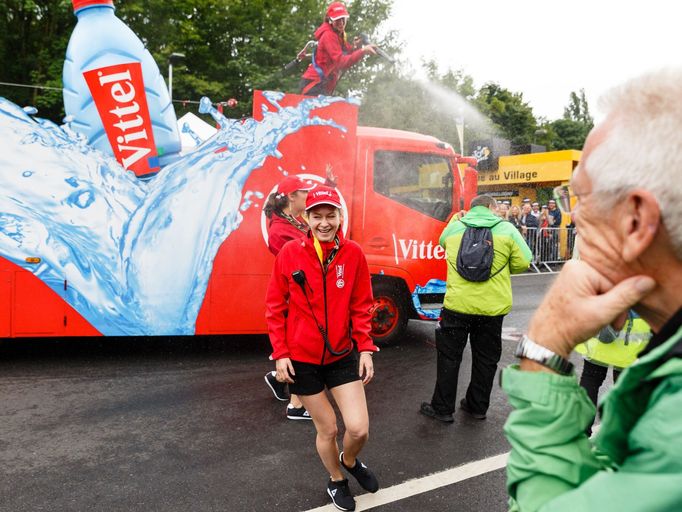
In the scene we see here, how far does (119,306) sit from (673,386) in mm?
5596

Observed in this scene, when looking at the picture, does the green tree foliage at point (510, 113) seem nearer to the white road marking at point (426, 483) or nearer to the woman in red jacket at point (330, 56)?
the woman in red jacket at point (330, 56)

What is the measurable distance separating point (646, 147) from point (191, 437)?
393 centimetres

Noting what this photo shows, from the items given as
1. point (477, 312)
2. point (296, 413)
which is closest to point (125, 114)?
point (296, 413)

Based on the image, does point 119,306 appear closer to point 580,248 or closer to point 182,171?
point 182,171

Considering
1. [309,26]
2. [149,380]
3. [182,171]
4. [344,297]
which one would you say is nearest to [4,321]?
[149,380]

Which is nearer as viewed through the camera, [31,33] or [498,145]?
[31,33]

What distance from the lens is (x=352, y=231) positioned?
6301 millimetres

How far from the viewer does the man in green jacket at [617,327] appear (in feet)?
2.57

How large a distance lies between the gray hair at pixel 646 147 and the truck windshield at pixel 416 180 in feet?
17.9

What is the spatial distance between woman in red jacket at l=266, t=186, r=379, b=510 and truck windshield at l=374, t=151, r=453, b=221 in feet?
11.0

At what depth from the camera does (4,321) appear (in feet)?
17.6

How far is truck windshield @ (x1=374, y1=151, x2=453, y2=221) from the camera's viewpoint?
6.42 m

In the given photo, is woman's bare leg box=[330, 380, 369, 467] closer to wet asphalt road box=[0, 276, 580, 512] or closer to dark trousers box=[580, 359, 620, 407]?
wet asphalt road box=[0, 276, 580, 512]

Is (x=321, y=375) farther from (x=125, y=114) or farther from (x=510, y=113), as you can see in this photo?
(x=510, y=113)
